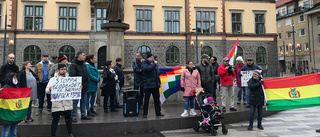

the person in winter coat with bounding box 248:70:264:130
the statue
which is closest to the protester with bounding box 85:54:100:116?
the statue

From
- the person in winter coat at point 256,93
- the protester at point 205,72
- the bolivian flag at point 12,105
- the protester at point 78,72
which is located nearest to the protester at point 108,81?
the protester at point 78,72

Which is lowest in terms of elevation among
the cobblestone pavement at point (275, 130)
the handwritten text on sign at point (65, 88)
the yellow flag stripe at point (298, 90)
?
the cobblestone pavement at point (275, 130)

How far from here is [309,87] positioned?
256 inches

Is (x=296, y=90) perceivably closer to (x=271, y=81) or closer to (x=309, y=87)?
(x=309, y=87)

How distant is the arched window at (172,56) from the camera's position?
27.2m

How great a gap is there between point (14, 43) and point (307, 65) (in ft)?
169

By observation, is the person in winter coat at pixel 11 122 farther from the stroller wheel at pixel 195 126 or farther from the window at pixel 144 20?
the window at pixel 144 20

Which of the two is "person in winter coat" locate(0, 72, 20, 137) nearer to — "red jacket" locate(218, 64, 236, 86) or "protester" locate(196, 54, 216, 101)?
"protester" locate(196, 54, 216, 101)

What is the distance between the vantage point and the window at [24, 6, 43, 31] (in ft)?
79.5

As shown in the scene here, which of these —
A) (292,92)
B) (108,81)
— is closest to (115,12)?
(108,81)

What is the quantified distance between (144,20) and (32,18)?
12.8 m

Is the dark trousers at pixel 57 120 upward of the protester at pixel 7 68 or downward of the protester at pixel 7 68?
downward

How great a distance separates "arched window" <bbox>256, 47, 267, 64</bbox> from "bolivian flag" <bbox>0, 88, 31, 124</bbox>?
2955 cm

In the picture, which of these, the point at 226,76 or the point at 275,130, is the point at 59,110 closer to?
the point at 226,76
